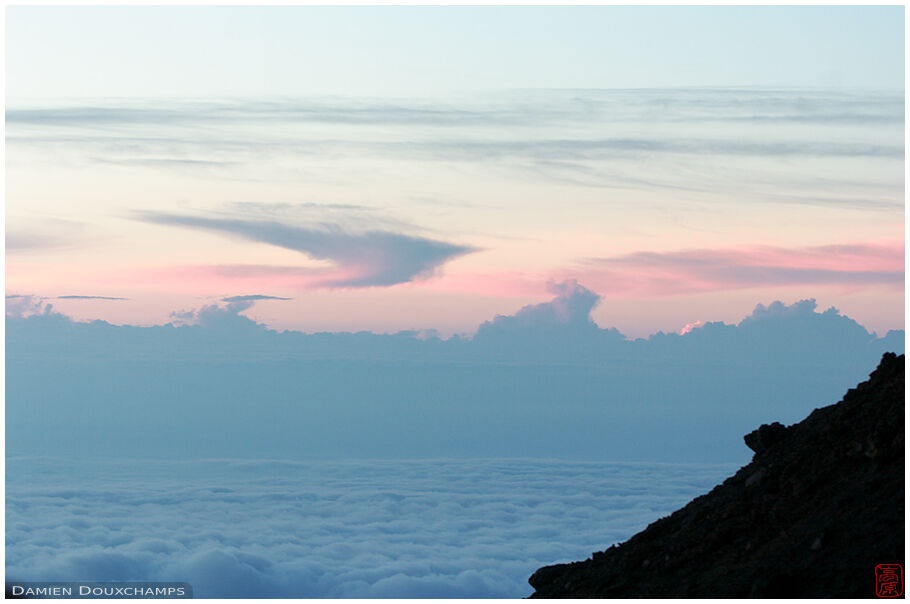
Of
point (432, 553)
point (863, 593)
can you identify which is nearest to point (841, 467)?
point (863, 593)

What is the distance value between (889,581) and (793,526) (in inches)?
155

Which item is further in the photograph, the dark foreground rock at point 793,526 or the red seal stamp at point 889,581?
the dark foreground rock at point 793,526

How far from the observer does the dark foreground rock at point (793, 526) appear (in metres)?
20.0

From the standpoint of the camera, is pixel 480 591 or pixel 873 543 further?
pixel 480 591

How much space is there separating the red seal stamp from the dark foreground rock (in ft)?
0.44

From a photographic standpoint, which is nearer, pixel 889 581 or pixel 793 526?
pixel 889 581

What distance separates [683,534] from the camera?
25.8 meters

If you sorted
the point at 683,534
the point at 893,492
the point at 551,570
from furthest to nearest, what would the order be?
1. the point at 551,570
2. the point at 683,534
3. the point at 893,492

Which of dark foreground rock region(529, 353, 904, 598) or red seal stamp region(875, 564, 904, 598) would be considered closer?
red seal stamp region(875, 564, 904, 598)

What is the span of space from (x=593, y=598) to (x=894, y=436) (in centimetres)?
810

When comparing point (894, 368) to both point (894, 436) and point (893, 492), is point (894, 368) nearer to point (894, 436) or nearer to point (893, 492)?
point (894, 436)

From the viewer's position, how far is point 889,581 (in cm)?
1894

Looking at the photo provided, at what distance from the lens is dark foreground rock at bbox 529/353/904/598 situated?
2000 cm

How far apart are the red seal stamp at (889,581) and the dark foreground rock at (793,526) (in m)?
0.13
